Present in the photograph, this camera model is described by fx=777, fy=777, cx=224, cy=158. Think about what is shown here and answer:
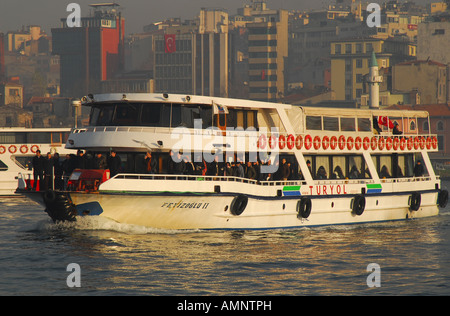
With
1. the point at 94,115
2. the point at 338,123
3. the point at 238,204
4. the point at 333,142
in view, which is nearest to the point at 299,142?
the point at 333,142

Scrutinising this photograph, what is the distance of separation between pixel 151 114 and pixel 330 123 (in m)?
8.37

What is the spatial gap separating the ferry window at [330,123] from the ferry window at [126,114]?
8.45 meters

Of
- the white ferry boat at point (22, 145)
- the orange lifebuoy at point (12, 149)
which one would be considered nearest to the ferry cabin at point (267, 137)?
the white ferry boat at point (22, 145)

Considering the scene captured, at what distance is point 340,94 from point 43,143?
95.5 meters

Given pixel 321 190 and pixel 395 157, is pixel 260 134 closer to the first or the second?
pixel 321 190

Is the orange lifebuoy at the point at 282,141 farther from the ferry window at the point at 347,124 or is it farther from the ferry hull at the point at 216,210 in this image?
the ferry window at the point at 347,124

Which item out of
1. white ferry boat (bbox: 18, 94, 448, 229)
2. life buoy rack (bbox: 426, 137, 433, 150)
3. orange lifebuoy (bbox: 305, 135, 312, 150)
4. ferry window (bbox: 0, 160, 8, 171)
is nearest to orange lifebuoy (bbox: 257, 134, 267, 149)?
white ferry boat (bbox: 18, 94, 448, 229)

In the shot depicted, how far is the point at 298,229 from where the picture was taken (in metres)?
29.2

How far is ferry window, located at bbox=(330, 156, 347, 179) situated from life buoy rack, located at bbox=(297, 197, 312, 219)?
287 centimetres

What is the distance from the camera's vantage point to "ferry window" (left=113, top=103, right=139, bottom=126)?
2673 cm

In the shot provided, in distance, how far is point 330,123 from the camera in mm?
31516

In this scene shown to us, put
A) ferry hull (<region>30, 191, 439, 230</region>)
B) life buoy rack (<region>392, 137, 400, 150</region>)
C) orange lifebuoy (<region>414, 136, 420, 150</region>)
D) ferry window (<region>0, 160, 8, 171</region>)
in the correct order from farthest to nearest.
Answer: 1. ferry window (<region>0, 160, 8, 171</region>)
2. orange lifebuoy (<region>414, 136, 420, 150</region>)
3. life buoy rack (<region>392, 137, 400, 150</region>)
4. ferry hull (<region>30, 191, 439, 230</region>)

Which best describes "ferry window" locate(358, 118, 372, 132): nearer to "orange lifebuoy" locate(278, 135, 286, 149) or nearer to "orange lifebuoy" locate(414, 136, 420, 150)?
"orange lifebuoy" locate(414, 136, 420, 150)
